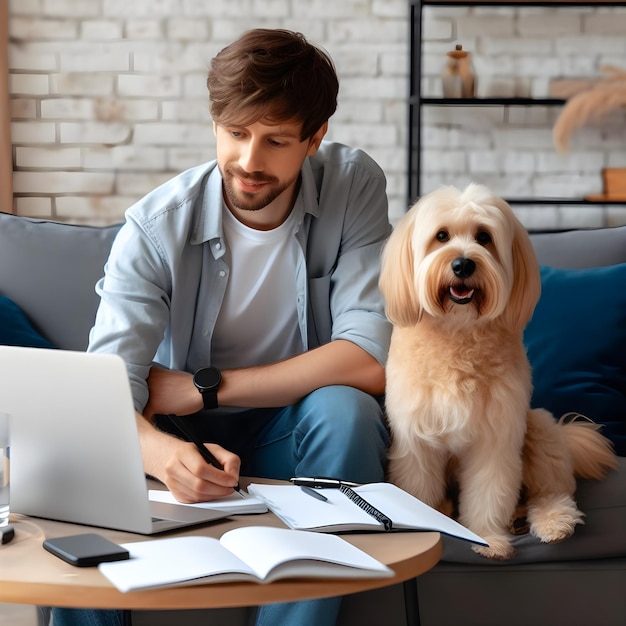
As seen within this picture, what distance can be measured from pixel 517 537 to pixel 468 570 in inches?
4.4

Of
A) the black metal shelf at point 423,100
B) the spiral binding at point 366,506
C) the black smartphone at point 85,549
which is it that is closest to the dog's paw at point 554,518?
the spiral binding at point 366,506

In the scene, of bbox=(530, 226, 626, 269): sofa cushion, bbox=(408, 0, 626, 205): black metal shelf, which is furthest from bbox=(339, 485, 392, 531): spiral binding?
bbox=(408, 0, 626, 205): black metal shelf

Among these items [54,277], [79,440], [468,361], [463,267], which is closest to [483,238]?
[463,267]

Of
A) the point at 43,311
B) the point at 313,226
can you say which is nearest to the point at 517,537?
the point at 313,226

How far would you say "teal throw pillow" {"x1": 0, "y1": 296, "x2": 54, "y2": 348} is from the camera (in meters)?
1.90

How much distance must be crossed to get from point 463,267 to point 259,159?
1.47 ft

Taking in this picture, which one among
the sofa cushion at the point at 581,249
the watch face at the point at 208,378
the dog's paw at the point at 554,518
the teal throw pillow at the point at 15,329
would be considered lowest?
the dog's paw at the point at 554,518

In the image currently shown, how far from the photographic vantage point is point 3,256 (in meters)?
2.06

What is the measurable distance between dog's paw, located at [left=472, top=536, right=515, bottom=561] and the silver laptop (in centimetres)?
66

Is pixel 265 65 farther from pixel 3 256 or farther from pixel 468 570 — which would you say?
pixel 468 570

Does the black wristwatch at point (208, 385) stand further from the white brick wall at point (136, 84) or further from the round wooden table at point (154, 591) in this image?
the white brick wall at point (136, 84)

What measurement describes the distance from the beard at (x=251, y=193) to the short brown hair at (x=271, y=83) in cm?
9

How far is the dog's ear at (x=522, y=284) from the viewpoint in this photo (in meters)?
1.54

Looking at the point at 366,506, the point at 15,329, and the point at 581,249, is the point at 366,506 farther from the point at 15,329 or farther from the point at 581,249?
the point at 581,249
